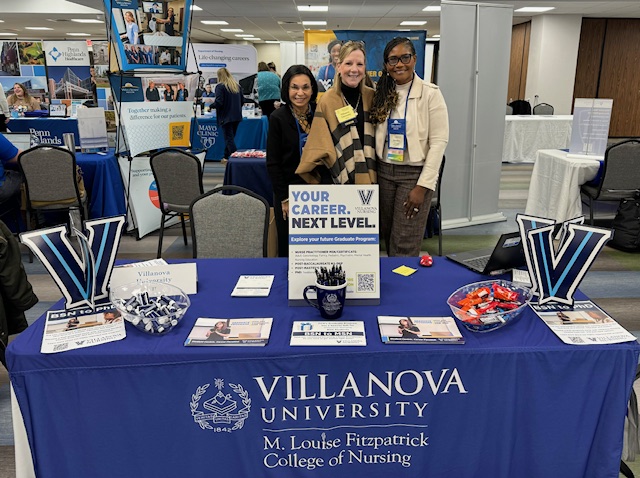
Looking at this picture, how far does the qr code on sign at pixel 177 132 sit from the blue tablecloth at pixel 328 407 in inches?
143

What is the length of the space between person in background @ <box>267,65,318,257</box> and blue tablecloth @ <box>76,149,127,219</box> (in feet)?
7.99

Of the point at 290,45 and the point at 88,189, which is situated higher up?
the point at 290,45

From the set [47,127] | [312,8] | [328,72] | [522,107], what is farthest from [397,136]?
[312,8]

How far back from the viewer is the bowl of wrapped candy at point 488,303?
4.91ft

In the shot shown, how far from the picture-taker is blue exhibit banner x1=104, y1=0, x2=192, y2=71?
4191 millimetres

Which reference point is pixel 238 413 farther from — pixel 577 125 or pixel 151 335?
pixel 577 125

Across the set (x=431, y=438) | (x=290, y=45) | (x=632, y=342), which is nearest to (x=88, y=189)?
(x=431, y=438)

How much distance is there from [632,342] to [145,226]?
4234mm

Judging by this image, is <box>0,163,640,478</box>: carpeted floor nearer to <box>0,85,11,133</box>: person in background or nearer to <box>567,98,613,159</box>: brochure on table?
<box>567,98,613,159</box>: brochure on table

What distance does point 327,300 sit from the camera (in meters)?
1.57

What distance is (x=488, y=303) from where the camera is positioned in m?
1.58

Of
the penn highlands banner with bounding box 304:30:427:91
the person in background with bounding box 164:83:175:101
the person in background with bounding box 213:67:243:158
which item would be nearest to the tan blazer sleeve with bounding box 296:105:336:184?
the person in background with bounding box 164:83:175:101

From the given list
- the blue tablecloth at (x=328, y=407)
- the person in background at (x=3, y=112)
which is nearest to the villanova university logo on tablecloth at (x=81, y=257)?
the blue tablecloth at (x=328, y=407)

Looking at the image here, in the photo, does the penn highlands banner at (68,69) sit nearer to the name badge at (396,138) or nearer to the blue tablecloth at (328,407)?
the name badge at (396,138)
